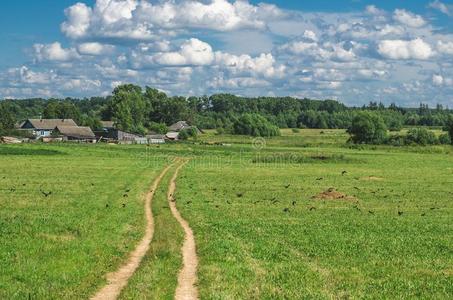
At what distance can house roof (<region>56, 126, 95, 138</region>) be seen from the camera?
167000 mm

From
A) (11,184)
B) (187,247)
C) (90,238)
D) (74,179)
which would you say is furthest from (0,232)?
(74,179)

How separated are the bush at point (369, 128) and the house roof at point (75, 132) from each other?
235 feet

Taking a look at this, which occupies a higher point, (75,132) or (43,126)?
(43,126)

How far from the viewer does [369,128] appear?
168625 millimetres

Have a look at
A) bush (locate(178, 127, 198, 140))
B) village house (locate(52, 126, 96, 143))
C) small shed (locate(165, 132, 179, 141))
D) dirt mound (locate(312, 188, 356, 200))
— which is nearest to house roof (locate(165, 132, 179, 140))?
small shed (locate(165, 132, 179, 141))

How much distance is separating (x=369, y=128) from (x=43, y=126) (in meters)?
92.4

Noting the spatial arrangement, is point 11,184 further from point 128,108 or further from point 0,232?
point 128,108

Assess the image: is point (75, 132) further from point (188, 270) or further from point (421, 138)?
point (188, 270)

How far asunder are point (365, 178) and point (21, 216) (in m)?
39.8

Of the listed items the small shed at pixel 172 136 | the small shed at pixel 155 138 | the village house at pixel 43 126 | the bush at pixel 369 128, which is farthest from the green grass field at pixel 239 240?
the village house at pixel 43 126

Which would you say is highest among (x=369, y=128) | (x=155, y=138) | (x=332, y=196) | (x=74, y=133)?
(x=369, y=128)

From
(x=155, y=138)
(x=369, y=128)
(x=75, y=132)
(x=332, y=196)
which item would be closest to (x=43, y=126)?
(x=75, y=132)

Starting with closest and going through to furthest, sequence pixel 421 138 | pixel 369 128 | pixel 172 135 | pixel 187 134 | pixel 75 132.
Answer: pixel 421 138 < pixel 75 132 < pixel 369 128 < pixel 187 134 < pixel 172 135

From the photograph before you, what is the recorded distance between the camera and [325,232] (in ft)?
85.8
